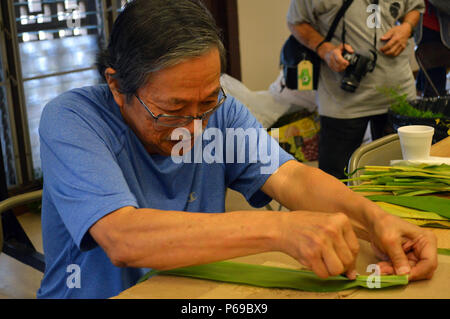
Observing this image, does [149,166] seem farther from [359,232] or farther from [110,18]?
[110,18]

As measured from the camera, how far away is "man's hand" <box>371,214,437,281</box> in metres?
1.14

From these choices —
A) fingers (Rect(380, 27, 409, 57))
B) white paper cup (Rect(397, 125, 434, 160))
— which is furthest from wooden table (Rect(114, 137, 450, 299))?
fingers (Rect(380, 27, 409, 57))

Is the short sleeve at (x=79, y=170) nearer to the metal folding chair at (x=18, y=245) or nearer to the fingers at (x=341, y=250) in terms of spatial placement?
the fingers at (x=341, y=250)

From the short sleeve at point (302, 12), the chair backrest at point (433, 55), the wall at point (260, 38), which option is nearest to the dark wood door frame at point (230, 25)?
the wall at point (260, 38)

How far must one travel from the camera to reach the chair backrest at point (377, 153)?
1979 mm

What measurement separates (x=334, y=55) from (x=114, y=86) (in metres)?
1.63

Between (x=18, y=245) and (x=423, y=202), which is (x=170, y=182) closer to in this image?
(x=423, y=202)

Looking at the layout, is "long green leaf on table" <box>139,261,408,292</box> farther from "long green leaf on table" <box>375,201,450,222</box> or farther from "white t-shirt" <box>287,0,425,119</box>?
"white t-shirt" <box>287,0,425,119</box>

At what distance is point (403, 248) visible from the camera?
1233 millimetres
